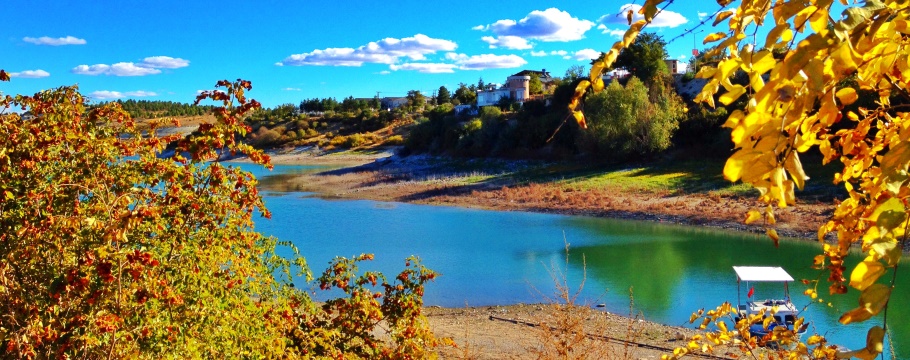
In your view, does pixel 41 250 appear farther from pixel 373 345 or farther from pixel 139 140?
pixel 373 345

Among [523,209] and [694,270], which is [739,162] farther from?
[523,209]

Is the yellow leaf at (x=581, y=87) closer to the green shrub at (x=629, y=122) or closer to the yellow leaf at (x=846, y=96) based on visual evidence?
the yellow leaf at (x=846, y=96)

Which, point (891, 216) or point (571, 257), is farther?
point (571, 257)

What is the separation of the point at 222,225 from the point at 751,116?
5.13 metres

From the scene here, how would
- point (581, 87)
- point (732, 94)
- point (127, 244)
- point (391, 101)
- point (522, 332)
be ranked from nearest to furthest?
point (732, 94), point (581, 87), point (127, 244), point (522, 332), point (391, 101)

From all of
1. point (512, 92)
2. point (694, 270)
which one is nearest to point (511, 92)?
point (512, 92)

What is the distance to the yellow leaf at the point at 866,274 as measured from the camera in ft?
4.29

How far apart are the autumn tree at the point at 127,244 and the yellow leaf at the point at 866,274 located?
3.27 meters

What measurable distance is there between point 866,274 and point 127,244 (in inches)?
178

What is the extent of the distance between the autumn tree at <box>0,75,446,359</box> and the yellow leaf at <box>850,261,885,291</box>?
3.27 meters

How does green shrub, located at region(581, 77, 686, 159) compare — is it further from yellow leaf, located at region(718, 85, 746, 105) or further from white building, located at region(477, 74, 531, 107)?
yellow leaf, located at region(718, 85, 746, 105)

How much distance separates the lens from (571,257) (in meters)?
22.0

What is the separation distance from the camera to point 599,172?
127ft

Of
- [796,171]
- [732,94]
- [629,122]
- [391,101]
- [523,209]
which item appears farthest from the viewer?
[391,101]
